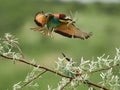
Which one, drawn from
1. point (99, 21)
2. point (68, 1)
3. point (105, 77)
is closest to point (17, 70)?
point (99, 21)

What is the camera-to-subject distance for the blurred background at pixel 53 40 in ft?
17.2

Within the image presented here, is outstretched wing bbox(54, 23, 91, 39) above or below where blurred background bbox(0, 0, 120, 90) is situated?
above

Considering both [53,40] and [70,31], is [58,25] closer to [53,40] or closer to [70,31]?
[70,31]

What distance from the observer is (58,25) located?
2.34ft

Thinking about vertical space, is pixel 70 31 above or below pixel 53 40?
above

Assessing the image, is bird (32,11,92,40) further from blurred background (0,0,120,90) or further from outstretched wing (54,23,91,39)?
blurred background (0,0,120,90)

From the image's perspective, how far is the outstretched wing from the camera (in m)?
0.70

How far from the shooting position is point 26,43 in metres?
6.46

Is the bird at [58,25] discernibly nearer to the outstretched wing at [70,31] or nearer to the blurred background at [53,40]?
the outstretched wing at [70,31]

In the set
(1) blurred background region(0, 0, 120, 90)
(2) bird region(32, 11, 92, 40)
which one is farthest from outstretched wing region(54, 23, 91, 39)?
(1) blurred background region(0, 0, 120, 90)

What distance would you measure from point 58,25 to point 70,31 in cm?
2

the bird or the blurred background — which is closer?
the bird

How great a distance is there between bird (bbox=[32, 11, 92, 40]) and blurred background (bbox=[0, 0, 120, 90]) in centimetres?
361

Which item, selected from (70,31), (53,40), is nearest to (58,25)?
(70,31)
